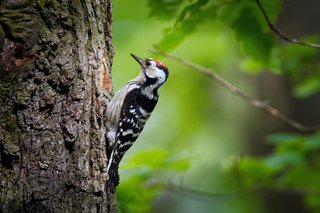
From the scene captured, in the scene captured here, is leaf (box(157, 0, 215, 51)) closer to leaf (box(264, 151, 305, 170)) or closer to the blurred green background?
the blurred green background

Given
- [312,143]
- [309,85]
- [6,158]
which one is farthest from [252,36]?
[309,85]

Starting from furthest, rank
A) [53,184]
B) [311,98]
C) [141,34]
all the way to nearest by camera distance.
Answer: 1. [141,34]
2. [311,98]
3. [53,184]

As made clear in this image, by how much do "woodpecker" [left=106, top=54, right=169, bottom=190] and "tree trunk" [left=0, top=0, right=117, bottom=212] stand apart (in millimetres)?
306

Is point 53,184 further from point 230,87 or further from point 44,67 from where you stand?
point 230,87

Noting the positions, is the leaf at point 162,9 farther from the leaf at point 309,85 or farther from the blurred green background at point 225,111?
the leaf at point 309,85

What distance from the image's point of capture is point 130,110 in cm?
443

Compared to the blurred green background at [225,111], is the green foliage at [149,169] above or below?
below

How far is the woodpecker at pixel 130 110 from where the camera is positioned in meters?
3.60

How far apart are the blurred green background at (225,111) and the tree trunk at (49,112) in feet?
2.01

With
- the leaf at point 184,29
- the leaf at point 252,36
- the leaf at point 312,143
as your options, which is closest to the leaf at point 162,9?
the leaf at point 184,29

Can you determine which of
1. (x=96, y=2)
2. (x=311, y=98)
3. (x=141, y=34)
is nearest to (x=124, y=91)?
(x=96, y=2)

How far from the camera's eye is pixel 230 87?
15.3 feet

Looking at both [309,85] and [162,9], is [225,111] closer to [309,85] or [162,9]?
[309,85]

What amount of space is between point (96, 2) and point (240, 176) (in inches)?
111
